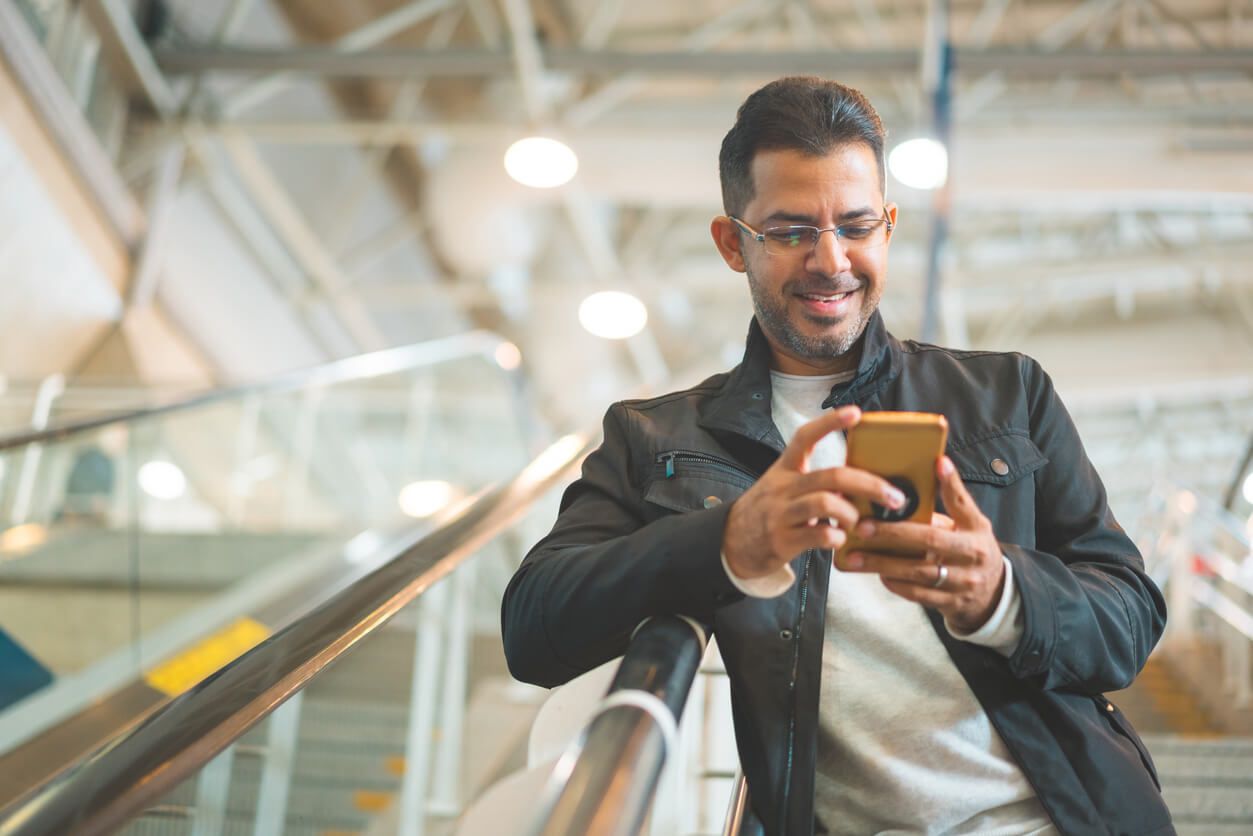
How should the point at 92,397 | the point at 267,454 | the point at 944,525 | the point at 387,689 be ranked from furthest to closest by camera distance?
the point at 267,454, the point at 92,397, the point at 387,689, the point at 944,525

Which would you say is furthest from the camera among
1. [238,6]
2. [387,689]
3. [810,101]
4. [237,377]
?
[237,377]

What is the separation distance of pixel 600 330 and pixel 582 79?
3.45m

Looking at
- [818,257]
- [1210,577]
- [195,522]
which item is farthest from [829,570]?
[1210,577]

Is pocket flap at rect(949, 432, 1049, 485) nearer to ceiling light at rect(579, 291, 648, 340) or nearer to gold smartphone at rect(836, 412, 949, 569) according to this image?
gold smartphone at rect(836, 412, 949, 569)

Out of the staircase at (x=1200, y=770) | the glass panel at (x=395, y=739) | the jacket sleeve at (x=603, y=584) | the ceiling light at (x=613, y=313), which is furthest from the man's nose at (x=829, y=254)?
the ceiling light at (x=613, y=313)

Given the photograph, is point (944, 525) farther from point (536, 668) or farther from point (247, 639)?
point (247, 639)

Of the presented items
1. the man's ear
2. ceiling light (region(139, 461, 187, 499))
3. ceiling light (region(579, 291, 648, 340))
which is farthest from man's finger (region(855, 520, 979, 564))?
ceiling light (region(579, 291, 648, 340))

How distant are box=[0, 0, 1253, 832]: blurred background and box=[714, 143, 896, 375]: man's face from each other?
2.12 m

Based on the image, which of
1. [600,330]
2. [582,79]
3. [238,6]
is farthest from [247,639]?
[582,79]

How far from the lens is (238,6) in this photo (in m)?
8.47

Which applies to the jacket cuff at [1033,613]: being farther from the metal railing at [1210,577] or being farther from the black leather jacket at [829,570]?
the metal railing at [1210,577]

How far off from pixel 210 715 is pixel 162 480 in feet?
16.5

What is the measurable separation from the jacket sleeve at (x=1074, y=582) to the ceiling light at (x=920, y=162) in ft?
17.0

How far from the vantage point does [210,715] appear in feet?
3.53
